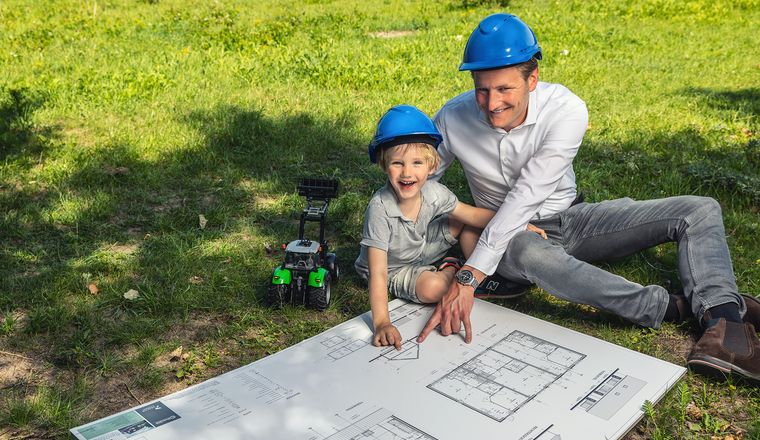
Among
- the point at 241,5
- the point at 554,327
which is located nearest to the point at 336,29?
the point at 241,5

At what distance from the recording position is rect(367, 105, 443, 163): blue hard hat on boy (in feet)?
9.26

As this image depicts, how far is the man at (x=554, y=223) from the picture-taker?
9.20 feet

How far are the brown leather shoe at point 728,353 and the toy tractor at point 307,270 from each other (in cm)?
155

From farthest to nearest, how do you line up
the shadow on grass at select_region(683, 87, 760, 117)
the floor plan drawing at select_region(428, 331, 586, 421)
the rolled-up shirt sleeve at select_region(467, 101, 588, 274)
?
the shadow on grass at select_region(683, 87, 760, 117) → the rolled-up shirt sleeve at select_region(467, 101, 588, 274) → the floor plan drawing at select_region(428, 331, 586, 421)

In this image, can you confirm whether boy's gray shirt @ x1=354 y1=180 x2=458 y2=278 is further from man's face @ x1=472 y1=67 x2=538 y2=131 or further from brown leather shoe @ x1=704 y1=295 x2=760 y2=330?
brown leather shoe @ x1=704 y1=295 x2=760 y2=330

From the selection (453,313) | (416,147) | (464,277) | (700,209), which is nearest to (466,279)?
(464,277)

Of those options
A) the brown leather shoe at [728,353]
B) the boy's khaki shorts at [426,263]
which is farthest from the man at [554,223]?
the boy's khaki shorts at [426,263]

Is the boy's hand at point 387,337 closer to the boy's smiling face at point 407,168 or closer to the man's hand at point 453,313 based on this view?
the man's hand at point 453,313

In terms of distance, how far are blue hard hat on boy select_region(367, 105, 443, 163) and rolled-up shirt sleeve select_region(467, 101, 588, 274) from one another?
441mm

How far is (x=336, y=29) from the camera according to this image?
9.66 m

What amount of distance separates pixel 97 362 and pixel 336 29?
760 centimetres

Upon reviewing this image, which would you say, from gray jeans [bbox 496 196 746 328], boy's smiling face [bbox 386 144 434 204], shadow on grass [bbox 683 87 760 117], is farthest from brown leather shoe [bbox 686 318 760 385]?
shadow on grass [bbox 683 87 760 117]

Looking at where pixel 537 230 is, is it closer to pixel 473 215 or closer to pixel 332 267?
pixel 473 215

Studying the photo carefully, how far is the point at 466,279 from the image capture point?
2.88 metres
